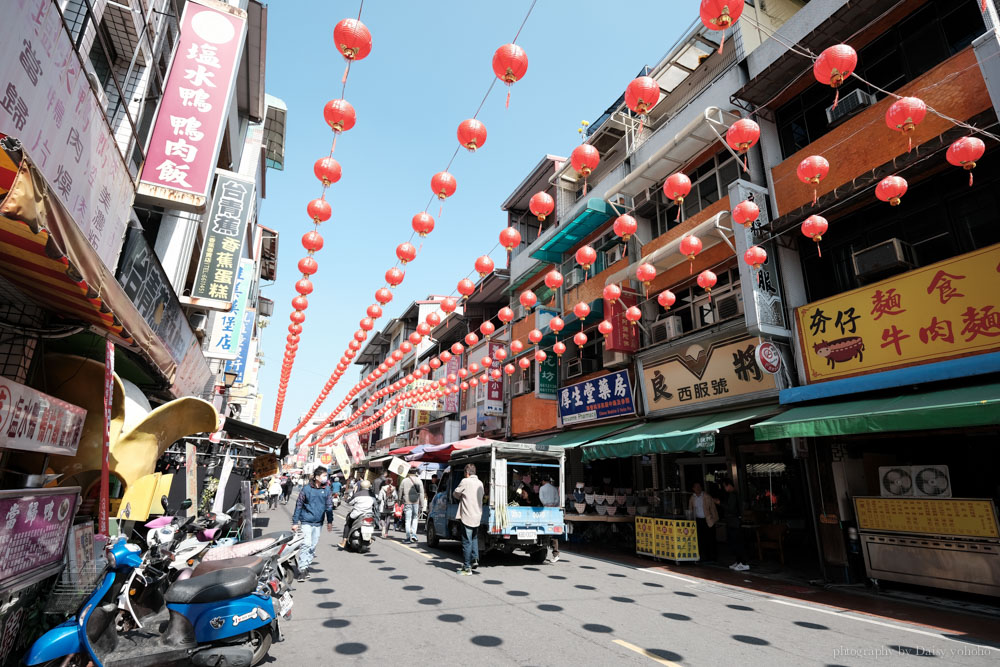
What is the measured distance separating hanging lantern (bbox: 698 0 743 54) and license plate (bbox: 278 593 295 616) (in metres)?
7.54

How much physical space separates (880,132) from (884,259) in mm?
2638

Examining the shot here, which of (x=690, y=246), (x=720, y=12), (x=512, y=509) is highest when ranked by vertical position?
(x=720, y=12)

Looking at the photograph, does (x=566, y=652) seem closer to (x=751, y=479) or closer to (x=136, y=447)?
(x=136, y=447)

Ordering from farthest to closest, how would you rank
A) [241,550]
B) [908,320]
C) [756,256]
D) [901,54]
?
[901,54], [756,256], [908,320], [241,550]

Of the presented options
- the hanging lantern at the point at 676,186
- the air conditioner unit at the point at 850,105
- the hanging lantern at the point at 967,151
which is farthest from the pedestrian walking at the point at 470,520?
the air conditioner unit at the point at 850,105

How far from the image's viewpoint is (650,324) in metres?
15.5

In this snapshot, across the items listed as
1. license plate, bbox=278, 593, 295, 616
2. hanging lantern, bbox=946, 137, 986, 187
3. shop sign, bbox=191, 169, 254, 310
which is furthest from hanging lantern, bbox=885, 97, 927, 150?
shop sign, bbox=191, 169, 254, 310

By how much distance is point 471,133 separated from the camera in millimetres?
6668

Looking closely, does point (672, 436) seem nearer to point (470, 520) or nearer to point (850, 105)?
point (470, 520)

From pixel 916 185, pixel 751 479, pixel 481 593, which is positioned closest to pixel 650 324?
pixel 751 479

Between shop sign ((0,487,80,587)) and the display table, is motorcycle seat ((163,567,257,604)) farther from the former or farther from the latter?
the display table

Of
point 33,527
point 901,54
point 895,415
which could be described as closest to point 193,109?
point 33,527

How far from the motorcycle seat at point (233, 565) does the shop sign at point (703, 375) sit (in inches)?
412

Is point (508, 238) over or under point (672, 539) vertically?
over
